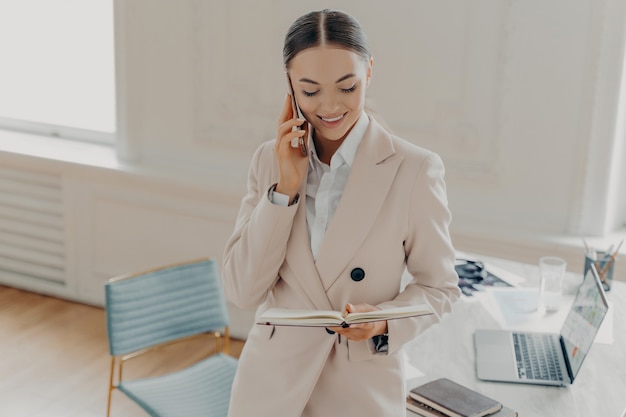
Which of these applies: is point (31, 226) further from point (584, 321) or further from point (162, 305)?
point (584, 321)

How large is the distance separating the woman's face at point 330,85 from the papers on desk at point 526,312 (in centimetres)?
126

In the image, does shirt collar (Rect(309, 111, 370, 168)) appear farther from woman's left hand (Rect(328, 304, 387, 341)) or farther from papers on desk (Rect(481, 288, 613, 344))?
papers on desk (Rect(481, 288, 613, 344))

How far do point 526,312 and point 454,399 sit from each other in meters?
0.73

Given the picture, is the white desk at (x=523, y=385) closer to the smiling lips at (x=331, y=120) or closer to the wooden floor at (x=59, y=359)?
the smiling lips at (x=331, y=120)

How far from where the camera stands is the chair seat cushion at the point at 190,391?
2.96 meters

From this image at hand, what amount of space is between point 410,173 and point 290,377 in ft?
1.62

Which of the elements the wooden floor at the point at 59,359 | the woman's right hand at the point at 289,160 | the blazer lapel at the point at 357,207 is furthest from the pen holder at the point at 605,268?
the wooden floor at the point at 59,359

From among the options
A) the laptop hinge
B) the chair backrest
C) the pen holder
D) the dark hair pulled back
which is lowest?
the chair backrest

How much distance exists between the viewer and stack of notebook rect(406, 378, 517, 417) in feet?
7.27

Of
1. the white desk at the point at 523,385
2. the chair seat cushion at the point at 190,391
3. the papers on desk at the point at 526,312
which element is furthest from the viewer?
the chair seat cushion at the point at 190,391

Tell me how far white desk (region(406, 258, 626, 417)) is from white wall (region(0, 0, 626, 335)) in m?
0.95

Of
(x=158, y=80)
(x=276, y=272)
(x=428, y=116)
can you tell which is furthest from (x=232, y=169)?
(x=276, y=272)

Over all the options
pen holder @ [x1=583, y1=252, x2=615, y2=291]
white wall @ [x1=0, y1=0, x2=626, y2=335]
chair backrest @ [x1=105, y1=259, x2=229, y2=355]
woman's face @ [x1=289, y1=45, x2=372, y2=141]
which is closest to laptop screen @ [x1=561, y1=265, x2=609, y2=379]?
pen holder @ [x1=583, y1=252, x2=615, y2=291]

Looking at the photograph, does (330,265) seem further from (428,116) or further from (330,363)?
(428,116)
